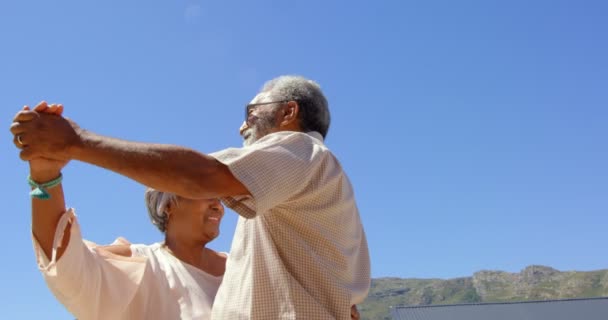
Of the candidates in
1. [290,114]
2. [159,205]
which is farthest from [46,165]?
[159,205]

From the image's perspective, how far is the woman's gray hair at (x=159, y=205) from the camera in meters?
4.22

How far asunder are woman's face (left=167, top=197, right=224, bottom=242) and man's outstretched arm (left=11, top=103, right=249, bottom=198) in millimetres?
1709

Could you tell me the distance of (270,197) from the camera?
8.68ft

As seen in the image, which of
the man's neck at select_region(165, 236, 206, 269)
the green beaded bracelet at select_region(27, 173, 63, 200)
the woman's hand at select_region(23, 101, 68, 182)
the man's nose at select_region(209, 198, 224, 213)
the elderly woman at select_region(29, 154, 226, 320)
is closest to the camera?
the woman's hand at select_region(23, 101, 68, 182)

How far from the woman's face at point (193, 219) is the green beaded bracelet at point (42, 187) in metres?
1.30

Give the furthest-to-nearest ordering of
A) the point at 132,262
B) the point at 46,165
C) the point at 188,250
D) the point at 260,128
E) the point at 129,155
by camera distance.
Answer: the point at 188,250 < the point at 132,262 < the point at 260,128 < the point at 46,165 < the point at 129,155

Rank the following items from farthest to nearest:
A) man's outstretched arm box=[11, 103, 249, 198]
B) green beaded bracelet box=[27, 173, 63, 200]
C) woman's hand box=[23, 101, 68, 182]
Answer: green beaded bracelet box=[27, 173, 63, 200]
woman's hand box=[23, 101, 68, 182]
man's outstretched arm box=[11, 103, 249, 198]

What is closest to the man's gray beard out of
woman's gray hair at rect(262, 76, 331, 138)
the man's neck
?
woman's gray hair at rect(262, 76, 331, 138)

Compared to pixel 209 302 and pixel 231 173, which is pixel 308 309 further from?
pixel 209 302

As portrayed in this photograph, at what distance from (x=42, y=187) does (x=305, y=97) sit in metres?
1.31

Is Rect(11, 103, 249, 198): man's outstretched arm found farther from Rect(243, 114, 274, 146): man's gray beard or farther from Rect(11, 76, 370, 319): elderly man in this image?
Rect(243, 114, 274, 146): man's gray beard

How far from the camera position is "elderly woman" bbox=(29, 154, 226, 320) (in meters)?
3.07

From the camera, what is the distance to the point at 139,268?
12.6ft

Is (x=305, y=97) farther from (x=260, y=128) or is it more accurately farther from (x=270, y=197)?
(x=270, y=197)
